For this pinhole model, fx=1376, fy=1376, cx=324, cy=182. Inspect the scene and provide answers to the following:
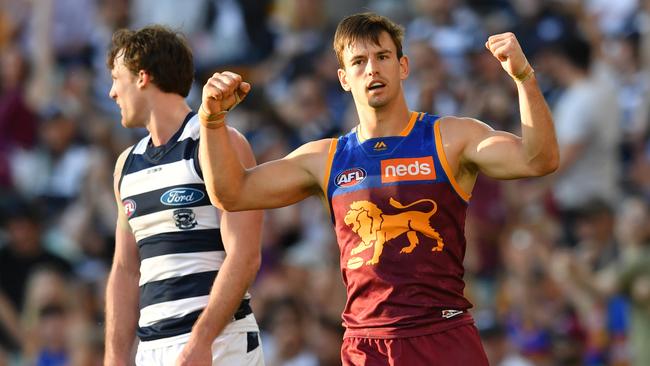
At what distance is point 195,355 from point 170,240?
631 millimetres

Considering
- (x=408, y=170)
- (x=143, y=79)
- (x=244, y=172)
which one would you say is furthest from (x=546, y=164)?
(x=143, y=79)

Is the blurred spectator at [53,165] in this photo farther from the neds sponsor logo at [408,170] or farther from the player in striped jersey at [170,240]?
the neds sponsor logo at [408,170]

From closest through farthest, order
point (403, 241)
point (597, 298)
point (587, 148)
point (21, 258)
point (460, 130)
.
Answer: point (403, 241) < point (460, 130) < point (597, 298) < point (587, 148) < point (21, 258)

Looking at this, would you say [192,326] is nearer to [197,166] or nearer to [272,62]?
[197,166]

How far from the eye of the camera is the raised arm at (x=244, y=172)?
6.19 m

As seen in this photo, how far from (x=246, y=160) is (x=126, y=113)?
0.73 meters

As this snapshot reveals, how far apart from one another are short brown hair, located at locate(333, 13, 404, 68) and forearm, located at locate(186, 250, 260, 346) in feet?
3.41

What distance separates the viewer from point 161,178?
6.65 metres

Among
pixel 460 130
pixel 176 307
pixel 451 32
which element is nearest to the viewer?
pixel 460 130

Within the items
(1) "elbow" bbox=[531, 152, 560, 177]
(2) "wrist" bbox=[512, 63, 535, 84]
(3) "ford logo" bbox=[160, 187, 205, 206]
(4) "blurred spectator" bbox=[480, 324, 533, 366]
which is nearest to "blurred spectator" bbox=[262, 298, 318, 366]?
(4) "blurred spectator" bbox=[480, 324, 533, 366]

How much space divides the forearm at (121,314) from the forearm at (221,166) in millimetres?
977

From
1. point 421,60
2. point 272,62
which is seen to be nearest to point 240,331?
point 421,60

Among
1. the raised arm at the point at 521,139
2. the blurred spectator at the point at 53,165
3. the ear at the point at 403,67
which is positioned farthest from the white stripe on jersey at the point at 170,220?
the blurred spectator at the point at 53,165

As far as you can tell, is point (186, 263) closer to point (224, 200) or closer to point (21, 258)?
point (224, 200)
